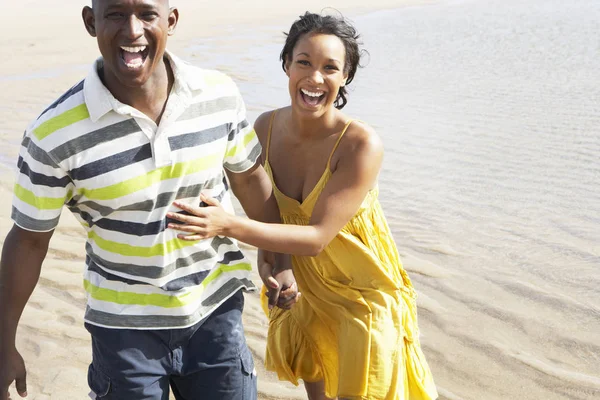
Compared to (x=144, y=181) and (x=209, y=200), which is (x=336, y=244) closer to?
(x=209, y=200)

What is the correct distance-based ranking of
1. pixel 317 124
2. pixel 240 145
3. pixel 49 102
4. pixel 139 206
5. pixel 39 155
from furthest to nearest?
pixel 49 102
pixel 317 124
pixel 240 145
pixel 139 206
pixel 39 155

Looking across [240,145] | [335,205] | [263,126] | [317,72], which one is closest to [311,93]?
[317,72]

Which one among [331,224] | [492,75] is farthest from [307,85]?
[492,75]

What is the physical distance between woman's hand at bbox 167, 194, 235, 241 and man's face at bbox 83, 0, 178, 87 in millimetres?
392

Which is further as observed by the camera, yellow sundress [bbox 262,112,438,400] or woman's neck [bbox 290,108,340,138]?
woman's neck [bbox 290,108,340,138]

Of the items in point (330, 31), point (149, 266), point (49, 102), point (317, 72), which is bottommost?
point (49, 102)

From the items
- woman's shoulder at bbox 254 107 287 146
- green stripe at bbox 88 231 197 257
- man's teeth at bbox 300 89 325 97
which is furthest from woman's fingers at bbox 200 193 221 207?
woman's shoulder at bbox 254 107 287 146

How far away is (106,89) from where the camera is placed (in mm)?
2254

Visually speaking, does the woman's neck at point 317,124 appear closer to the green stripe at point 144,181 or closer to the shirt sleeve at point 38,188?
the green stripe at point 144,181

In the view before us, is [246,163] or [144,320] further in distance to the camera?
[246,163]

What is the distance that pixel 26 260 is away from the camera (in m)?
2.34

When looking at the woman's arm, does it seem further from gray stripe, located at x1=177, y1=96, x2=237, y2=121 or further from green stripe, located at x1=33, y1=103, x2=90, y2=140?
green stripe, located at x1=33, y1=103, x2=90, y2=140

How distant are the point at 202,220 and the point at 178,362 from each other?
48 centimetres

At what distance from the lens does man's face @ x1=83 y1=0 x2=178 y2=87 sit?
2.23m
